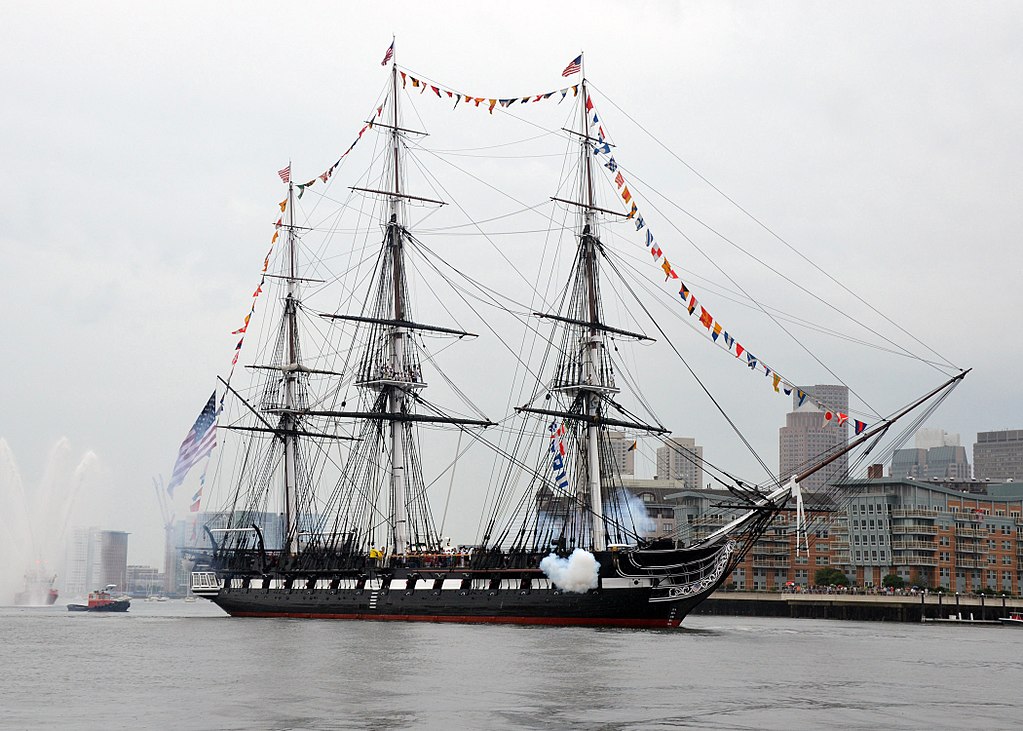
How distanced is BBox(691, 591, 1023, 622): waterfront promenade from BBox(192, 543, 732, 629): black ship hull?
5575 cm

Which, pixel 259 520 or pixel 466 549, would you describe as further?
pixel 259 520

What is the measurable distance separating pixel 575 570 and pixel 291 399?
151 feet

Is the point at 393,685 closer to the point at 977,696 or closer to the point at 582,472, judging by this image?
the point at 977,696

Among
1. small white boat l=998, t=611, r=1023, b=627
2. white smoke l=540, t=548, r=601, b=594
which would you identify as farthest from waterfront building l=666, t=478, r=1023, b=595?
white smoke l=540, t=548, r=601, b=594

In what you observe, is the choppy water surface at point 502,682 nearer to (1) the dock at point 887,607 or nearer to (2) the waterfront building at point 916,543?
(1) the dock at point 887,607

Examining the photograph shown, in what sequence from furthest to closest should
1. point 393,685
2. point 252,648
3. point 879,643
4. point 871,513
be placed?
point 871,513 < point 879,643 < point 252,648 < point 393,685

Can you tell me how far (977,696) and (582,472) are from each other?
45.6 meters

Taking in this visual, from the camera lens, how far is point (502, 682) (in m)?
46.5

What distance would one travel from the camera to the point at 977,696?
46188 mm

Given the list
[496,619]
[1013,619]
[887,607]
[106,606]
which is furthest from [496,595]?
[106,606]

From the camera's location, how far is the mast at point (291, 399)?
113m

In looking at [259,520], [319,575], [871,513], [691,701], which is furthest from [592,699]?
[871,513]

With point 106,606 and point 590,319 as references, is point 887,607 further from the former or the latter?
point 106,606

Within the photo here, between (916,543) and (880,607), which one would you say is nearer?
(880,607)
